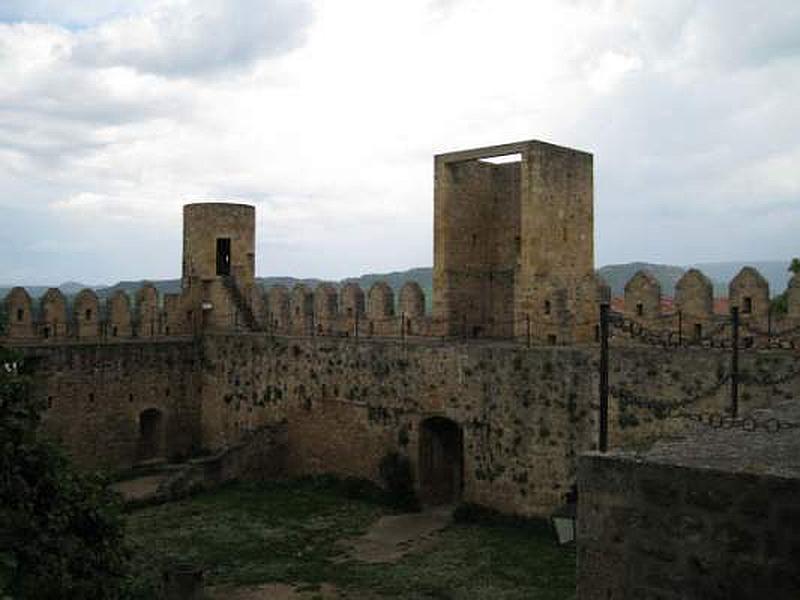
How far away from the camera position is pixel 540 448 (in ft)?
46.5

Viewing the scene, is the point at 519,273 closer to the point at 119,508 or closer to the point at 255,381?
the point at 255,381

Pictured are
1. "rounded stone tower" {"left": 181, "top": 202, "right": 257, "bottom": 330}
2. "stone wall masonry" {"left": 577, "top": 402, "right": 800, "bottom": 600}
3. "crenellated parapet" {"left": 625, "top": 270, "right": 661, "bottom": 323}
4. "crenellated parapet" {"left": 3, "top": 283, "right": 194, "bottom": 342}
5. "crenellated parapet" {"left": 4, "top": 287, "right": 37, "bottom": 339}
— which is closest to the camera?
"stone wall masonry" {"left": 577, "top": 402, "right": 800, "bottom": 600}

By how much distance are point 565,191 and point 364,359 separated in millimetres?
5368

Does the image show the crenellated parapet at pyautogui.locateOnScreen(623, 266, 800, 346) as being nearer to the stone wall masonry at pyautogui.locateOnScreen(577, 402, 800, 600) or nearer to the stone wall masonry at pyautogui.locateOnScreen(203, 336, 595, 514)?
the stone wall masonry at pyautogui.locateOnScreen(203, 336, 595, 514)

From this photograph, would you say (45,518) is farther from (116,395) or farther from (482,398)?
(116,395)

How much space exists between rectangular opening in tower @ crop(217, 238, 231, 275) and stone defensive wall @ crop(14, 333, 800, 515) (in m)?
2.19

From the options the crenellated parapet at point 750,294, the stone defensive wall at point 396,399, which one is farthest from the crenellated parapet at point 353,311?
→ the crenellated parapet at point 750,294

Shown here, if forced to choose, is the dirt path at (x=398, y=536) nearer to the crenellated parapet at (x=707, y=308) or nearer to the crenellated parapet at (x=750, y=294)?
the crenellated parapet at (x=707, y=308)

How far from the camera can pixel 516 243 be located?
1914 cm

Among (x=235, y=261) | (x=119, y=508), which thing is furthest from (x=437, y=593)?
(x=235, y=261)

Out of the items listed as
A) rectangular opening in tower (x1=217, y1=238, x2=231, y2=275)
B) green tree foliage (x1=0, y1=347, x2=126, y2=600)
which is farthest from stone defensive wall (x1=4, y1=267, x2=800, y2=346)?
green tree foliage (x1=0, y1=347, x2=126, y2=600)

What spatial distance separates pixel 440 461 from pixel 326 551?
382 cm

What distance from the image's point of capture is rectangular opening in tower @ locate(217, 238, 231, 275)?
73.4 ft

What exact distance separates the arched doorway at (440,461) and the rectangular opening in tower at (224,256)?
344 inches
